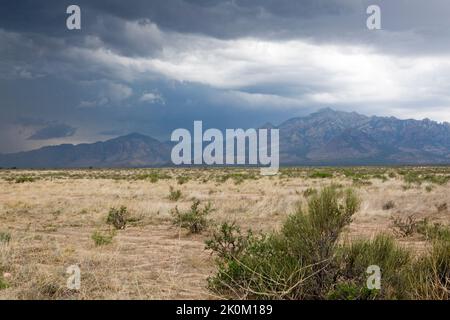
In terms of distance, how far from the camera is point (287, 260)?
22.7 ft

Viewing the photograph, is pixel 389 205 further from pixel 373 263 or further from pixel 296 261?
pixel 296 261

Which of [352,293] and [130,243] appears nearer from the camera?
[352,293]

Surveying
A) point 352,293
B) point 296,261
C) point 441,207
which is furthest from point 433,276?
point 441,207

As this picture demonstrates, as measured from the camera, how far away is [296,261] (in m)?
6.84

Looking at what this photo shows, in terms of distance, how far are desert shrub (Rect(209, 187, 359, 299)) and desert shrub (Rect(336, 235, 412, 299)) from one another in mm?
212

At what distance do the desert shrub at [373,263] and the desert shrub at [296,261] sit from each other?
0.70 feet

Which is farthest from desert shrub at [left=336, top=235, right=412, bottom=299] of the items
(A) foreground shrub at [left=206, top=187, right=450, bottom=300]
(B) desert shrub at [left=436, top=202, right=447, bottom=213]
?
(B) desert shrub at [left=436, top=202, right=447, bottom=213]

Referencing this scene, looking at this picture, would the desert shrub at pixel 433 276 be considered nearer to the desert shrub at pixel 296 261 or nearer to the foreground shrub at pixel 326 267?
the foreground shrub at pixel 326 267

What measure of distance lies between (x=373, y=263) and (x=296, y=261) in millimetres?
1099

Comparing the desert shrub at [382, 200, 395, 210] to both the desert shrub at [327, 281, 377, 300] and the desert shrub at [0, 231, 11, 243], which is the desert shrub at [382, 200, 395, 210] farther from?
the desert shrub at [327, 281, 377, 300]

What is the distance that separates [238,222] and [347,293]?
11.0 metres

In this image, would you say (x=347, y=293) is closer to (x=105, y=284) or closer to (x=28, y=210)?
(x=105, y=284)

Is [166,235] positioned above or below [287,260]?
below
